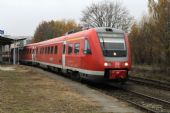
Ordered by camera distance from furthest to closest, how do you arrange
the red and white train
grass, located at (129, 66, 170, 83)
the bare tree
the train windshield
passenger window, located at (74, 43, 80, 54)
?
the bare tree < grass, located at (129, 66, 170, 83) < passenger window, located at (74, 43, 80, 54) < the train windshield < the red and white train

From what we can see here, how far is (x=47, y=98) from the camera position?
14812 millimetres

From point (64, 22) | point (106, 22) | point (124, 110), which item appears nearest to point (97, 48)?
point (124, 110)

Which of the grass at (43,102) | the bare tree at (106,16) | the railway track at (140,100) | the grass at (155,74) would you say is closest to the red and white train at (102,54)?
the railway track at (140,100)

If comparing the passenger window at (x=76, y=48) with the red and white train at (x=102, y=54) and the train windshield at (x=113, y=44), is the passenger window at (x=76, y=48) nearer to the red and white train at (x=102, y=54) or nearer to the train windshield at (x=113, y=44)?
the red and white train at (x=102, y=54)

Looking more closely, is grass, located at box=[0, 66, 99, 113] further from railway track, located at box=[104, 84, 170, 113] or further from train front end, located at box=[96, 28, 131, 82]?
train front end, located at box=[96, 28, 131, 82]

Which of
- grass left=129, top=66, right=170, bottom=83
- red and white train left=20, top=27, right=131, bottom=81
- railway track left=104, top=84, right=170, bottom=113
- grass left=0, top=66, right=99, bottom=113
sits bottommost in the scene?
railway track left=104, top=84, right=170, bottom=113

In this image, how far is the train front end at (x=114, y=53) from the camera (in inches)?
777

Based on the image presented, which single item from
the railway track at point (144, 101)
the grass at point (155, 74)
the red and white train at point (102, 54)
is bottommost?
the railway track at point (144, 101)

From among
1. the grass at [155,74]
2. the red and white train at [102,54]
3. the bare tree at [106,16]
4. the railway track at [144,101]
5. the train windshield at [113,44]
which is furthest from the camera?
the bare tree at [106,16]

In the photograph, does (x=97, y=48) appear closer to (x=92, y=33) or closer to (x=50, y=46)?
(x=92, y=33)

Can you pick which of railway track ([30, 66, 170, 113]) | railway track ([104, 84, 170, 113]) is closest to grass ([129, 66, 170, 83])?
railway track ([30, 66, 170, 113])

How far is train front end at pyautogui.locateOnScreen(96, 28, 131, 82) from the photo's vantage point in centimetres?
1973

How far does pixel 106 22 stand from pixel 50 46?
1709 inches

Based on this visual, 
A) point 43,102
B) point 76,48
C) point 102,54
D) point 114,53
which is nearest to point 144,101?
point 43,102
